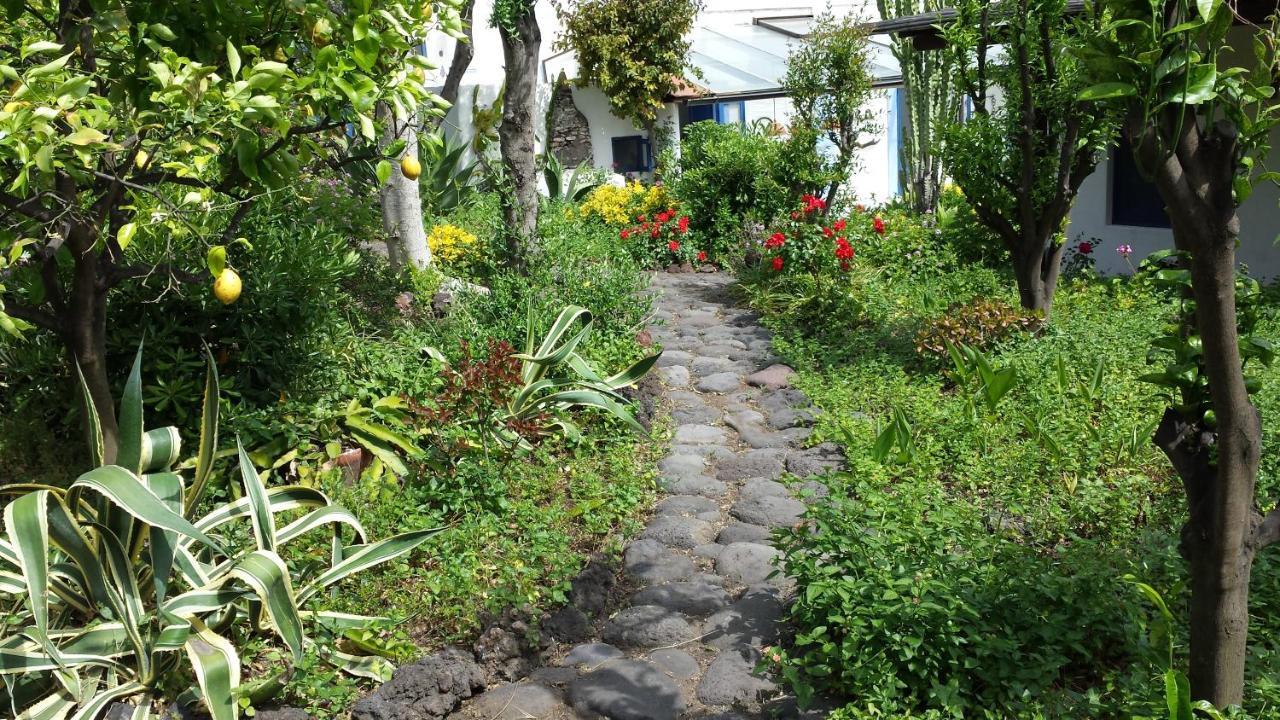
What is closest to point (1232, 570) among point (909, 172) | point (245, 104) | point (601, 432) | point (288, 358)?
point (245, 104)

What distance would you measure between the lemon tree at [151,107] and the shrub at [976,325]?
13.4 ft

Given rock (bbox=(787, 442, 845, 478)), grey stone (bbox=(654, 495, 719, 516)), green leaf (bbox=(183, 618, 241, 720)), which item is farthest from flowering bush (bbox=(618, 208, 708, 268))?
green leaf (bbox=(183, 618, 241, 720))

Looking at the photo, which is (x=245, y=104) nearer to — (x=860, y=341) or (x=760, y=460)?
(x=760, y=460)

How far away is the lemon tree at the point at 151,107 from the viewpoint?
2961 millimetres

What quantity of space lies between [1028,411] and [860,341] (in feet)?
6.86

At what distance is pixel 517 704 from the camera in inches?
140

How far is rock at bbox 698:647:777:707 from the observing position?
349 centimetres

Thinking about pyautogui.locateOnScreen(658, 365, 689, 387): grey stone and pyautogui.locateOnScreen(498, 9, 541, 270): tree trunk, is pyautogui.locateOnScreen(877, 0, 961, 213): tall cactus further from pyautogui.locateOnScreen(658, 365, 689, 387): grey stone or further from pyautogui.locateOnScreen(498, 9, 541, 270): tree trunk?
pyautogui.locateOnScreen(498, 9, 541, 270): tree trunk

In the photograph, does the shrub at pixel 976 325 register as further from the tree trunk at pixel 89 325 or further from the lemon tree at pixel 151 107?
the tree trunk at pixel 89 325

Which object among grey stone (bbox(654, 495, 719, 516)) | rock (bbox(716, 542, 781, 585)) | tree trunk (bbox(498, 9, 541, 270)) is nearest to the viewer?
rock (bbox(716, 542, 781, 585))

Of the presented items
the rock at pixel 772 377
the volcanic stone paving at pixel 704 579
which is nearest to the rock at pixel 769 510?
the volcanic stone paving at pixel 704 579

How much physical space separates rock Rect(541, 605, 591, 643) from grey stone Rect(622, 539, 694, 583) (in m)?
0.45

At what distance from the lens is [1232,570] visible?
268 centimetres

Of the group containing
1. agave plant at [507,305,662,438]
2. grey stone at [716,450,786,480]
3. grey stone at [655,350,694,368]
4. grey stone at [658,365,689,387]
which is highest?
agave plant at [507,305,662,438]
